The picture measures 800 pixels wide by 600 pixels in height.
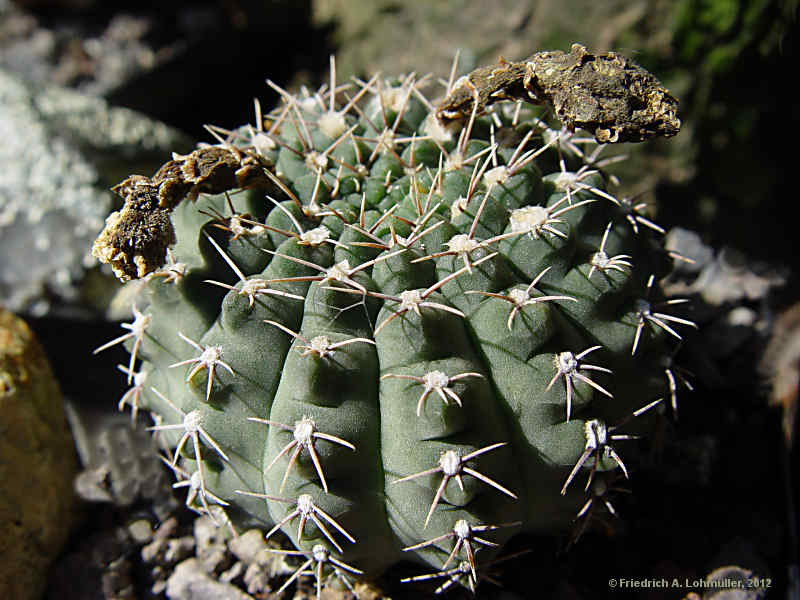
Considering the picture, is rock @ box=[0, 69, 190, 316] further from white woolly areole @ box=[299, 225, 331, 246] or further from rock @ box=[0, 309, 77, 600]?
white woolly areole @ box=[299, 225, 331, 246]

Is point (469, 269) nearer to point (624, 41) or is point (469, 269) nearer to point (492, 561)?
point (492, 561)

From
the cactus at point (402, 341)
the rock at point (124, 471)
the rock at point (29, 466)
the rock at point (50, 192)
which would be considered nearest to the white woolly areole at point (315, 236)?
the cactus at point (402, 341)

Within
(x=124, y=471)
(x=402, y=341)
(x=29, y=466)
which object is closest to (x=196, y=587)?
(x=124, y=471)

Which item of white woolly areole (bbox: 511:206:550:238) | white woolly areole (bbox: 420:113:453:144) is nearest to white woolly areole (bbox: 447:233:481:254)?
white woolly areole (bbox: 511:206:550:238)

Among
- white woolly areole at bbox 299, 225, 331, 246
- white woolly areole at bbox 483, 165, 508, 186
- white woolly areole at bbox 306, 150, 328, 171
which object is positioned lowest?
white woolly areole at bbox 299, 225, 331, 246

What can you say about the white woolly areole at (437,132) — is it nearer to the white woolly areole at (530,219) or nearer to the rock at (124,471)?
the white woolly areole at (530,219)

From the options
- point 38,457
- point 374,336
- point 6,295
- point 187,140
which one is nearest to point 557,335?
point 374,336
